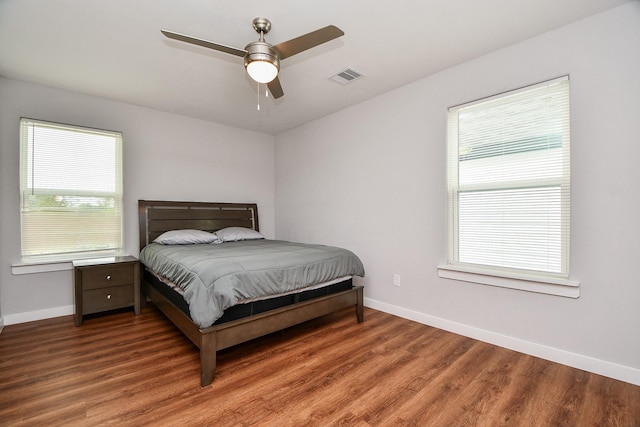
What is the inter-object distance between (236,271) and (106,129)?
280 centimetres

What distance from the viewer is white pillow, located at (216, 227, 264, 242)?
156 inches

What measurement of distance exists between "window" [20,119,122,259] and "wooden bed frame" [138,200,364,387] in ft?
1.32

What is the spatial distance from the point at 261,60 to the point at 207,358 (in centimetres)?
201

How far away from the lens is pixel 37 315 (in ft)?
10.2

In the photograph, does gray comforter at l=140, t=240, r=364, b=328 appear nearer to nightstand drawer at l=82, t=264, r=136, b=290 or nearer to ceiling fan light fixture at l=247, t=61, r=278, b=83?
nightstand drawer at l=82, t=264, r=136, b=290

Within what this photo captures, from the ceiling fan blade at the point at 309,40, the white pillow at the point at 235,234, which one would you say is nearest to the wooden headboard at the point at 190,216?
the white pillow at the point at 235,234

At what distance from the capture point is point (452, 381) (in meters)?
1.99

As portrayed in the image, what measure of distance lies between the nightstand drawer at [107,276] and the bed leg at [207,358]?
6.02 feet

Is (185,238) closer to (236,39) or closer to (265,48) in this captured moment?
(236,39)

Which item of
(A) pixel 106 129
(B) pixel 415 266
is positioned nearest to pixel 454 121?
(B) pixel 415 266

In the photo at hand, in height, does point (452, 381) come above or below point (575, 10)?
below

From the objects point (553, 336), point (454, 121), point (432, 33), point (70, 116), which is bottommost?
point (553, 336)

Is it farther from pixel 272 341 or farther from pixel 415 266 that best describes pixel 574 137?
pixel 272 341

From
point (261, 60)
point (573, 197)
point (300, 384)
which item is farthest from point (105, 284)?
point (573, 197)
